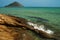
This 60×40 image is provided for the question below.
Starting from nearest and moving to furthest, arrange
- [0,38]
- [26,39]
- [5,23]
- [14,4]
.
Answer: [0,38], [26,39], [5,23], [14,4]

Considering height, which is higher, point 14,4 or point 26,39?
point 14,4

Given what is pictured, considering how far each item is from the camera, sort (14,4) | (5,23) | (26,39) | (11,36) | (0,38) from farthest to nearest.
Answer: (14,4), (5,23), (26,39), (11,36), (0,38)

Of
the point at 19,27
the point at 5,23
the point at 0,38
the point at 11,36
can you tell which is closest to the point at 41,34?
the point at 19,27

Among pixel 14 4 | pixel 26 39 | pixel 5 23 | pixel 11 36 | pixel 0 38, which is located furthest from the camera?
pixel 14 4

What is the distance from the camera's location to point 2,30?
9.73 meters

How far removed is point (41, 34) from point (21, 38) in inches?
97.2

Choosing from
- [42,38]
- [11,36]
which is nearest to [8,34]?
[11,36]

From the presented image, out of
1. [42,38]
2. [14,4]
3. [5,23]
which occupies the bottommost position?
[42,38]

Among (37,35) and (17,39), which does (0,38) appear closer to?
(17,39)

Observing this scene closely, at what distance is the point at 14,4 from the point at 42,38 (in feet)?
500

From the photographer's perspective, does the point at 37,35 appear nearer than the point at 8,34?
No

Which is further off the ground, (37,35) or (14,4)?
(14,4)

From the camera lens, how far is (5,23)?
1134cm

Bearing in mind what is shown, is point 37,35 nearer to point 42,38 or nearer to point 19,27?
point 42,38
